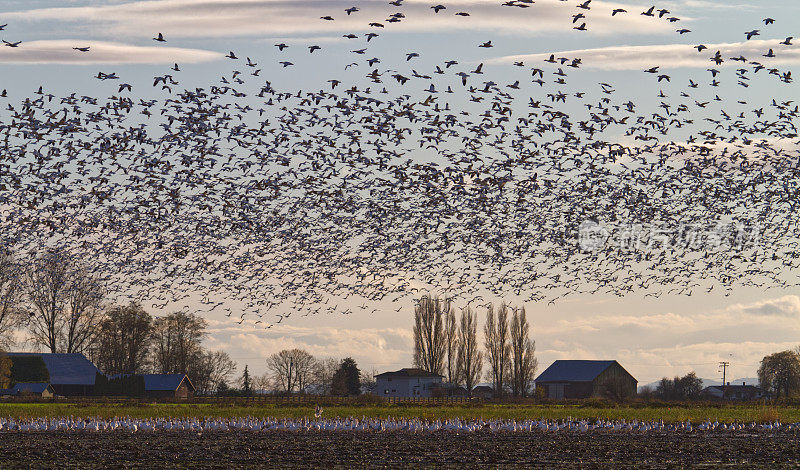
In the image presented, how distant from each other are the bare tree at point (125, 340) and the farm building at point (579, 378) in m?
53.9

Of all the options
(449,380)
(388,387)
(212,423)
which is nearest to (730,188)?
(212,423)

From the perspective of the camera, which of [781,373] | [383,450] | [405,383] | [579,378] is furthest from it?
[781,373]

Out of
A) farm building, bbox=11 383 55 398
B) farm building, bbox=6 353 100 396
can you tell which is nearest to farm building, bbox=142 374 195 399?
farm building, bbox=6 353 100 396

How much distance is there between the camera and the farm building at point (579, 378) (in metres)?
130

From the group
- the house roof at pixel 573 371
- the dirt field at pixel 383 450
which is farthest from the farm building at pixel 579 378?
the dirt field at pixel 383 450

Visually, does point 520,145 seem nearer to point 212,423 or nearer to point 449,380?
point 212,423

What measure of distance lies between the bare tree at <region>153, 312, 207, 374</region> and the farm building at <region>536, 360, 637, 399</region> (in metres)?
47.1

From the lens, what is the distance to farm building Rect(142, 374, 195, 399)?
336 ft

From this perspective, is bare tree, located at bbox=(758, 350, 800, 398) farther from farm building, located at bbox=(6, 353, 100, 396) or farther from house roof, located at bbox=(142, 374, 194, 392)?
farm building, located at bbox=(6, 353, 100, 396)

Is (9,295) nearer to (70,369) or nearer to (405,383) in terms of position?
(70,369)

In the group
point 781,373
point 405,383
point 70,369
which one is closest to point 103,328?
point 70,369

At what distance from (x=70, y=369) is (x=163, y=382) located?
11143 mm

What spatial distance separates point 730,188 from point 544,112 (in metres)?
12.8

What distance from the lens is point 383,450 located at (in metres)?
30.0
